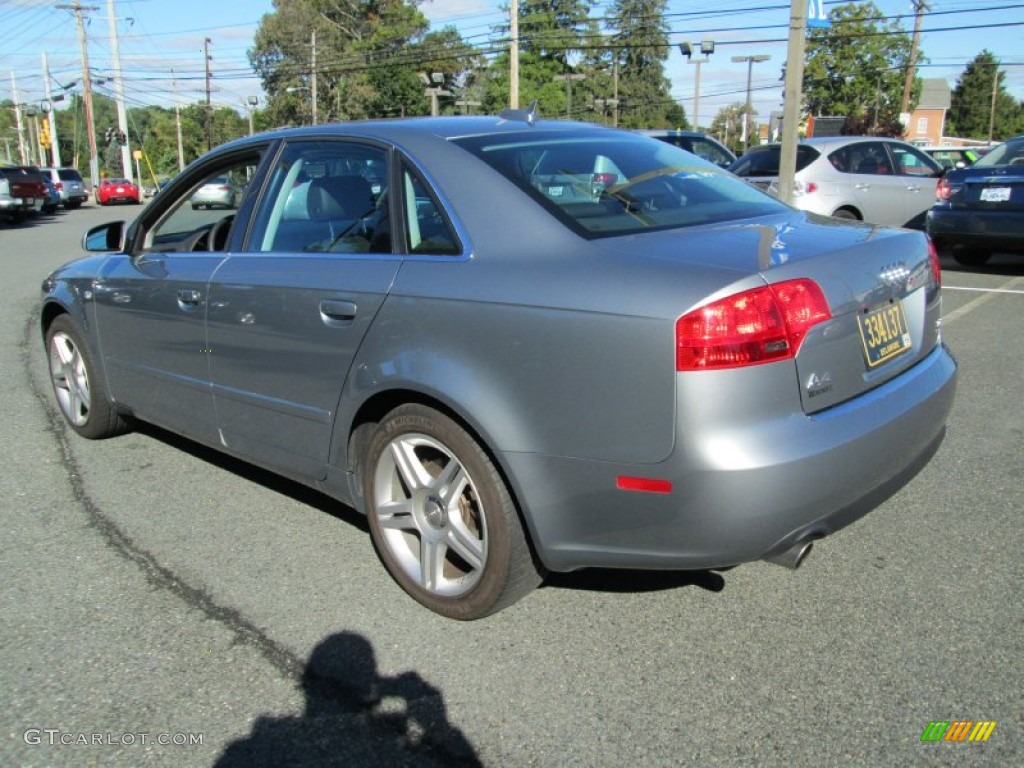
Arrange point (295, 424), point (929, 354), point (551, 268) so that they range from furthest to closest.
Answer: point (295, 424), point (929, 354), point (551, 268)

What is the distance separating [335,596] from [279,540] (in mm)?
581

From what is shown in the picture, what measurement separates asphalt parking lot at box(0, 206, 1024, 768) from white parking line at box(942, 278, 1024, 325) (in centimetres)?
421

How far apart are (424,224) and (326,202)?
0.68 metres

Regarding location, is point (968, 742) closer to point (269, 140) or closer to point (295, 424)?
point (295, 424)

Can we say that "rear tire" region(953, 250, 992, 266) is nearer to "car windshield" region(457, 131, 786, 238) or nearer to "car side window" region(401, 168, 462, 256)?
"car windshield" region(457, 131, 786, 238)

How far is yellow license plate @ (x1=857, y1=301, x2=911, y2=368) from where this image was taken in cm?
259

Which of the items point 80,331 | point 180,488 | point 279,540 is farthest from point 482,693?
point 80,331

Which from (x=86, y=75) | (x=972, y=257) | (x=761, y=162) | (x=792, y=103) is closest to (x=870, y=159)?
(x=792, y=103)

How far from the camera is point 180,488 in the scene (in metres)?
4.18

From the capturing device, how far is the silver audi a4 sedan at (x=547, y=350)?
231 cm

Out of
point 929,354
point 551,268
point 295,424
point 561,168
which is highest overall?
point 561,168

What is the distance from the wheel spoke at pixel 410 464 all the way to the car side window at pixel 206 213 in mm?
1459

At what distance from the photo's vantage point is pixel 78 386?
4.88 metres

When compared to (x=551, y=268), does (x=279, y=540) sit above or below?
below
